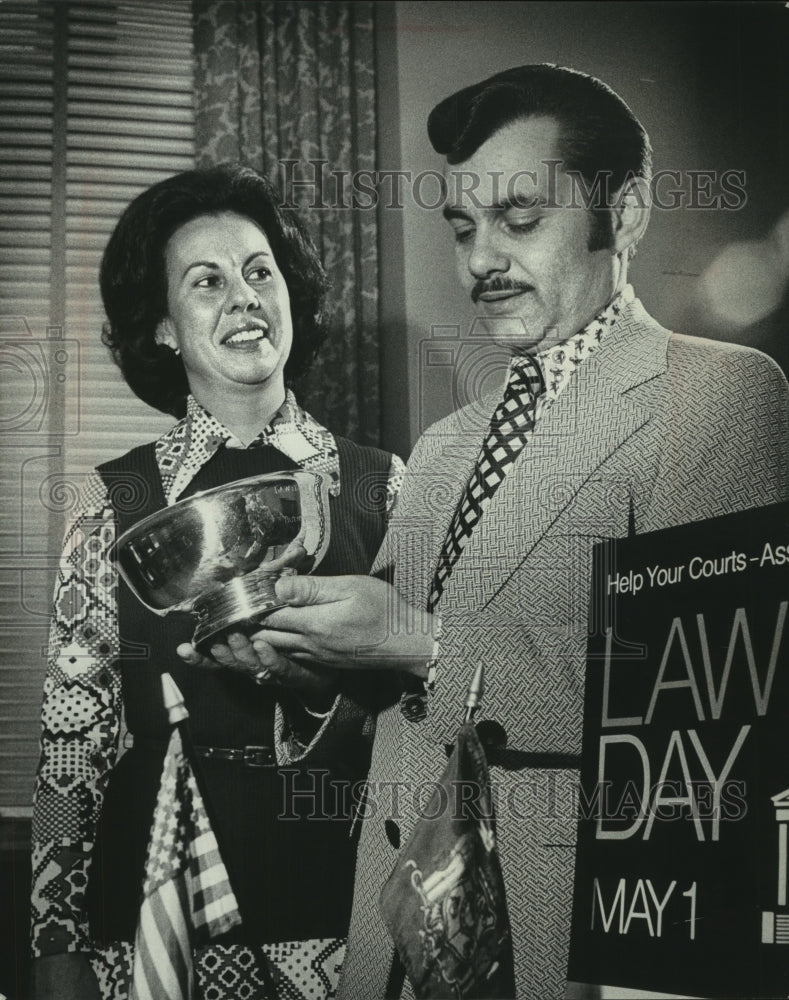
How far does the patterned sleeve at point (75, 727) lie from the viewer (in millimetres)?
2094

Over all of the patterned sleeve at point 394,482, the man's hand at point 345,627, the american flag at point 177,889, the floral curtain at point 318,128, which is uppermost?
the floral curtain at point 318,128

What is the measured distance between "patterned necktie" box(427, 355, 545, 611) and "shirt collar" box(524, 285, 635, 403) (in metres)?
0.02

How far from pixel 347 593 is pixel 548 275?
2.35 feet

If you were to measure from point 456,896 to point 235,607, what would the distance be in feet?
2.07

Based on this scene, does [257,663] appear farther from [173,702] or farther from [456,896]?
[456,896]

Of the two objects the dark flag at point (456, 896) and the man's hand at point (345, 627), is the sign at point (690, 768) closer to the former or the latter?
the dark flag at point (456, 896)

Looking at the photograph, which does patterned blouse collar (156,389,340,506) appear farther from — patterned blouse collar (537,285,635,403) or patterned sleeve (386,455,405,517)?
patterned blouse collar (537,285,635,403)

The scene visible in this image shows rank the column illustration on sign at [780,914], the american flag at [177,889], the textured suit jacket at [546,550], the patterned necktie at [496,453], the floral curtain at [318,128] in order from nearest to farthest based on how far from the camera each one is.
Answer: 1. the column illustration on sign at [780,914]
2. the american flag at [177,889]
3. the textured suit jacket at [546,550]
4. the patterned necktie at [496,453]
5. the floral curtain at [318,128]

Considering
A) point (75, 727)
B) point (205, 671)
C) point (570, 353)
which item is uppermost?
point (570, 353)

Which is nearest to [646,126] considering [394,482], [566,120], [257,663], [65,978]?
[566,120]

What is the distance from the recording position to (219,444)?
224 cm

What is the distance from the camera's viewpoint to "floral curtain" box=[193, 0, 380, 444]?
233 cm

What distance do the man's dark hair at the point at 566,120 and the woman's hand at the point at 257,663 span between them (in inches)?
39.3

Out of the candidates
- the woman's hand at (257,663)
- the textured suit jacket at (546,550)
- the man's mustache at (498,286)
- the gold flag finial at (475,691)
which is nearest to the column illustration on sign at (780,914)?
the textured suit jacket at (546,550)
